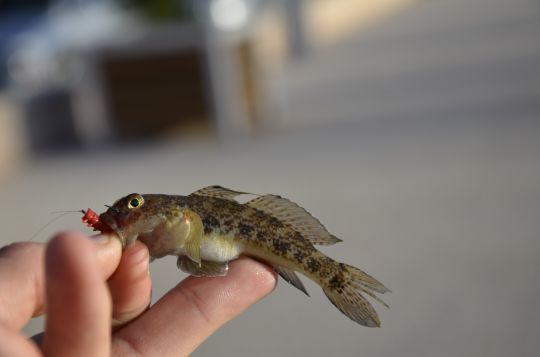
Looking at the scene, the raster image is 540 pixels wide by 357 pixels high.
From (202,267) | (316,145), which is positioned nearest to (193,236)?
(202,267)

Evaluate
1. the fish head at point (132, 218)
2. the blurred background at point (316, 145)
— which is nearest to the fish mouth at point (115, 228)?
the fish head at point (132, 218)

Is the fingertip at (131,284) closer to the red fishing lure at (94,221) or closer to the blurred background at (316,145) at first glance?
the red fishing lure at (94,221)

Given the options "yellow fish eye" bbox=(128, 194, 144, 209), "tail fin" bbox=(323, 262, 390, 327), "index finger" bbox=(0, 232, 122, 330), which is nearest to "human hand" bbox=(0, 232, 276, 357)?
"index finger" bbox=(0, 232, 122, 330)

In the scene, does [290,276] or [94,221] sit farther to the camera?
[290,276]

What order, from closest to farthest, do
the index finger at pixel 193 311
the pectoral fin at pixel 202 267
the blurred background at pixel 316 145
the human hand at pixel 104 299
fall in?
the human hand at pixel 104 299 < the index finger at pixel 193 311 < the pectoral fin at pixel 202 267 < the blurred background at pixel 316 145

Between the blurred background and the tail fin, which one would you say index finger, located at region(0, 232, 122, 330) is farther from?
the blurred background

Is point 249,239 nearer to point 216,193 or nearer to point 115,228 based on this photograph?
point 216,193

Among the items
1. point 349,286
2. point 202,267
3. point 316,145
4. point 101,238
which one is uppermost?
point 101,238
